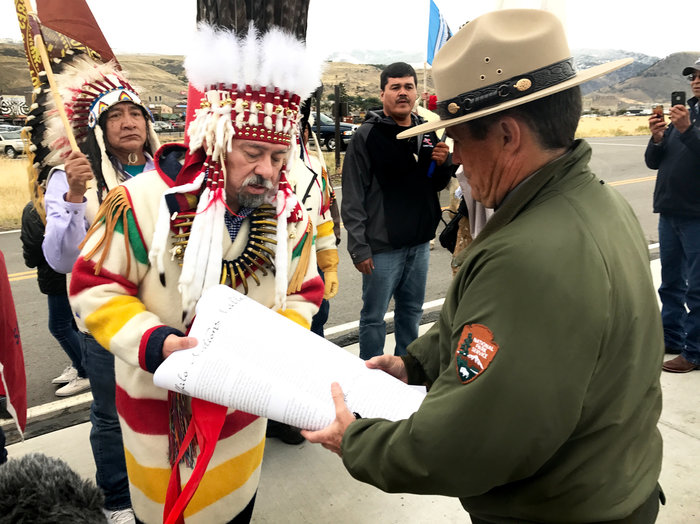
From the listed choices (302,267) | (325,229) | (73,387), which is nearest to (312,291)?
(302,267)

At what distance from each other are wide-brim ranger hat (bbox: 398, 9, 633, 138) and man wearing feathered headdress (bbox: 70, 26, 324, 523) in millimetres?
740

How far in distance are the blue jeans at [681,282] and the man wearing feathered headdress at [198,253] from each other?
128 inches

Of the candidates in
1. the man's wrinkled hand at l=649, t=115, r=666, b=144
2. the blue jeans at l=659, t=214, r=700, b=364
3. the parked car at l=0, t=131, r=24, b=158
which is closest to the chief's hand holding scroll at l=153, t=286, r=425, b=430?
the blue jeans at l=659, t=214, r=700, b=364

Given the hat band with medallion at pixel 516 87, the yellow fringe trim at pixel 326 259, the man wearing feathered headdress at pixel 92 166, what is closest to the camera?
the hat band with medallion at pixel 516 87

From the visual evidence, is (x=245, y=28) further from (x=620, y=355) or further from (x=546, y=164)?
(x=620, y=355)

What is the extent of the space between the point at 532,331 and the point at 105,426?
2.17 meters

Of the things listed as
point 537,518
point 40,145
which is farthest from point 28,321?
point 537,518

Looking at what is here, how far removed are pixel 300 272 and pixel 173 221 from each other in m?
0.55

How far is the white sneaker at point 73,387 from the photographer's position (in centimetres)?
372

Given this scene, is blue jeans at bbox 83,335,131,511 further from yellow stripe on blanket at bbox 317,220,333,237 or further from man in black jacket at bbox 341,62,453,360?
man in black jacket at bbox 341,62,453,360

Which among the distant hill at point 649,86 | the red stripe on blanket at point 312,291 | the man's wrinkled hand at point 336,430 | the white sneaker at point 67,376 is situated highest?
the distant hill at point 649,86

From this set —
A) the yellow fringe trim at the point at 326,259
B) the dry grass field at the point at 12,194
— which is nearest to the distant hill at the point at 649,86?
the dry grass field at the point at 12,194

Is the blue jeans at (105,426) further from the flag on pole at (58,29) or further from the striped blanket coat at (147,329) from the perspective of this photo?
the flag on pole at (58,29)

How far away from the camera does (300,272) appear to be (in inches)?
81.5
